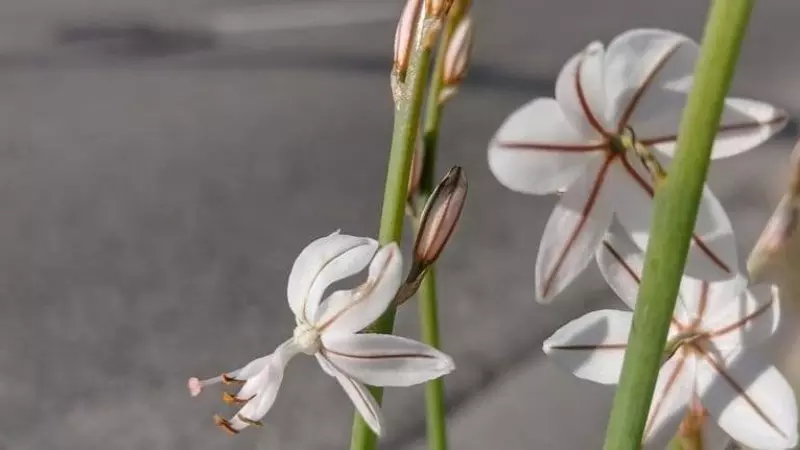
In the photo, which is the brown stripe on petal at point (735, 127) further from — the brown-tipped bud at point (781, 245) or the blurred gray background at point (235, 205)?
the blurred gray background at point (235, 205)

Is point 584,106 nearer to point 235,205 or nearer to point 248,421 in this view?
point 248,421

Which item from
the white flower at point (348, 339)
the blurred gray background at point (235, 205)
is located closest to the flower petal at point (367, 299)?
A: the white flower at point (348, 339)

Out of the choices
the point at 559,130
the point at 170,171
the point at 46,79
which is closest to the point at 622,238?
the point at 559,130

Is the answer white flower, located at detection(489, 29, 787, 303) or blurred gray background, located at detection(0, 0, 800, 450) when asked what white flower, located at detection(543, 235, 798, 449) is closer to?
white flower, located at detection(489, 29, 787, 303)

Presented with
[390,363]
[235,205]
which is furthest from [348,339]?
[235,205]

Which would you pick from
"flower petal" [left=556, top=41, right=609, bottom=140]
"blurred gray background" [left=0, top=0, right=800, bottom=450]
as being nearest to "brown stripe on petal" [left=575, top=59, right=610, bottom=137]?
"flower petal" [left=556, top=41, right=609, bottom=140]

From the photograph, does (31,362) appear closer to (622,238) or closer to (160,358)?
(160,358)
